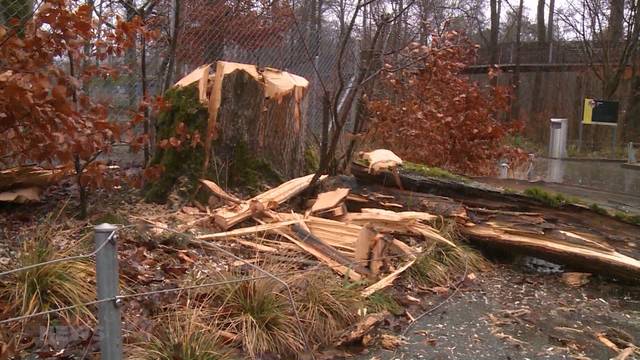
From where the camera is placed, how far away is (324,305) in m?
4.10

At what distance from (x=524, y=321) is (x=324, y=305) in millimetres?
1539

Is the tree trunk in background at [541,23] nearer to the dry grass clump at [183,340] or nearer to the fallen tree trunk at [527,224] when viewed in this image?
the fallen tree trunk at [527,224]

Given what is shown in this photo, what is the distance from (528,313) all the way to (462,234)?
1.37 metres

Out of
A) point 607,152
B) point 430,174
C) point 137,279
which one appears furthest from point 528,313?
point 607,152

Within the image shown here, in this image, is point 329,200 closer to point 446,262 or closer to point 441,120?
point 446,262

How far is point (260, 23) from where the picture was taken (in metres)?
8.94

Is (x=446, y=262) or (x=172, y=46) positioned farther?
(x=172, y=46)

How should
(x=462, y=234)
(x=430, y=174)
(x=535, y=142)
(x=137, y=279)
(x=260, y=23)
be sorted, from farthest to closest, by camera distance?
(x=535, y=142), (x=260, y=23), (x=430, y=174), (x=462, y=234), (x=137, y=279)

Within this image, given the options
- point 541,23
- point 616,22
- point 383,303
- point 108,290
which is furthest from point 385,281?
point 541,23

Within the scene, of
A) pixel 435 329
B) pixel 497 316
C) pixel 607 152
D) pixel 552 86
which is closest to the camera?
pixel 435 329

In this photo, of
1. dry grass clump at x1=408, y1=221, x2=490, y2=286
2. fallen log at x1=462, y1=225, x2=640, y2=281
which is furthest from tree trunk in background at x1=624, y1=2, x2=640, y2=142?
dry grass clump at x1=408, y1=221, x2=490, y2=286

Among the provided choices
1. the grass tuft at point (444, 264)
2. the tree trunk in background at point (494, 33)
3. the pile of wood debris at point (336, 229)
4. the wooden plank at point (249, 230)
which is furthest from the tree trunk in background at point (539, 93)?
the wooden plank at point (249, 230)

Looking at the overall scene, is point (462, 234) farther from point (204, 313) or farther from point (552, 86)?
point (552, 86)

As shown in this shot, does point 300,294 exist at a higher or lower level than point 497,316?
higher
